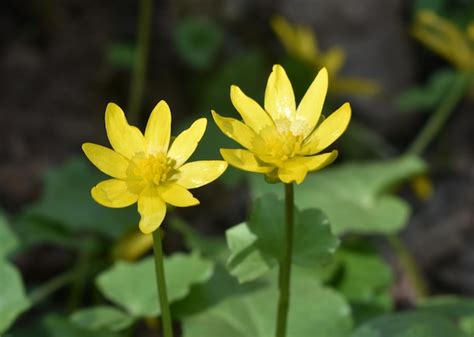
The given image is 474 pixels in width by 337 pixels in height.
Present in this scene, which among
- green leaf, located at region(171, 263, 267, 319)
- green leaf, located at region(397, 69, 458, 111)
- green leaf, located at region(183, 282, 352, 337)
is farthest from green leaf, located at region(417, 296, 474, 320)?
green leaf, located at region(397, 69, 458, 111)

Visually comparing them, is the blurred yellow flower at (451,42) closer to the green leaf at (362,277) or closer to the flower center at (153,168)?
the green leaf at (362,277)

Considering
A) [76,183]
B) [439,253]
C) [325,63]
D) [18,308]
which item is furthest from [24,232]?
[439,253]

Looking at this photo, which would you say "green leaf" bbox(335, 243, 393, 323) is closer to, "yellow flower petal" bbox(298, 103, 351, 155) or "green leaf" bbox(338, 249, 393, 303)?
"green leaf" bbox(338, 249, 393, 303)

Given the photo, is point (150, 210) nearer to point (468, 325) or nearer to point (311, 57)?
point (468, 325)

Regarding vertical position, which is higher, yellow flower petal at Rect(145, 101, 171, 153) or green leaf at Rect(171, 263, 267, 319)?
yellow flower petal at Rect(145, 101, 171, 153)

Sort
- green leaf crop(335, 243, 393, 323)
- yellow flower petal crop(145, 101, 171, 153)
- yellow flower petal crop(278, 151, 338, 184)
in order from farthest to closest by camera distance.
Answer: green leaf crop(335, 243, 393, 323)
yellow flower petal crop(145, 101, 171, 153)
yellow flower petal crop(278, 151, 338, 184)
